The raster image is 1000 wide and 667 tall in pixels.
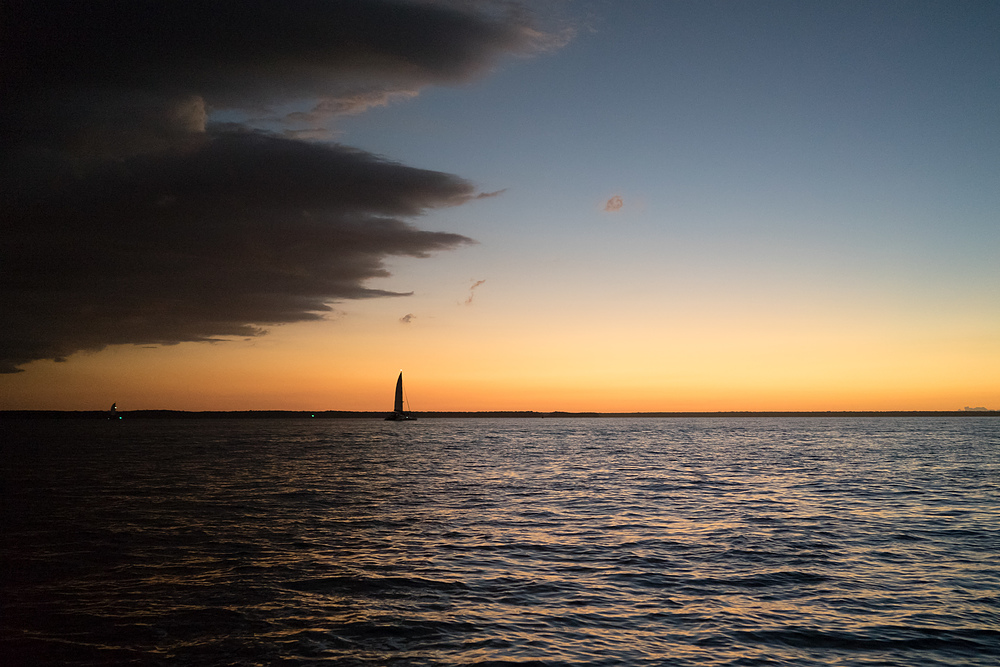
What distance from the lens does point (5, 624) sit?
15086 mm

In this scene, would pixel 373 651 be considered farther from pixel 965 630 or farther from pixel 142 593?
pixel 965 630

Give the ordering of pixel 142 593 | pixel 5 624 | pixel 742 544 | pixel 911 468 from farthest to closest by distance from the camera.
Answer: pixel 911 468, pixel 742 544, pixel 142 593, pixel 5 624

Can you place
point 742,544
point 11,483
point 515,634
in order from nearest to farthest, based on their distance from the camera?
point 515,634 < point 742,544 < point 11,483

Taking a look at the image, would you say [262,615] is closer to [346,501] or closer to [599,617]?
[599,617]

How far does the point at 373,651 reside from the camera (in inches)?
514

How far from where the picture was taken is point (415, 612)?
15.7 metres

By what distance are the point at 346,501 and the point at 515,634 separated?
1040 inches

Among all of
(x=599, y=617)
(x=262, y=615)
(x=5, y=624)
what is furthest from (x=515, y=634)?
(x=5, y=624)

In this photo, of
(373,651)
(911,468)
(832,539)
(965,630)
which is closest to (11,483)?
(373,651)

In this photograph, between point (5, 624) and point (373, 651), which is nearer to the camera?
point (373, 651)

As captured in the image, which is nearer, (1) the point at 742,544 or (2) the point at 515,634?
(2) the point at 515,634

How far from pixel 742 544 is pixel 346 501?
23.5 m

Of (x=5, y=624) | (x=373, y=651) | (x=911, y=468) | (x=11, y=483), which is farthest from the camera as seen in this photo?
(x=911, y=468)

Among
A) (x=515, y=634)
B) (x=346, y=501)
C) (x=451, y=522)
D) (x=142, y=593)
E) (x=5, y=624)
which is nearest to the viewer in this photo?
(x=515, y=634)
